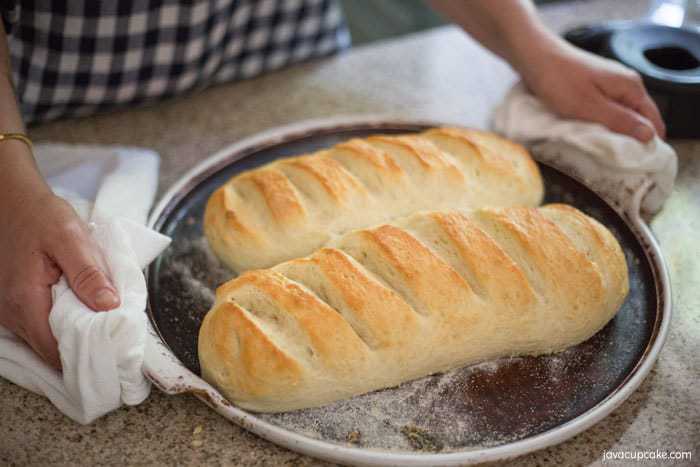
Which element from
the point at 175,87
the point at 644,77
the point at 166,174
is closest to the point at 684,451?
the point at 644,77

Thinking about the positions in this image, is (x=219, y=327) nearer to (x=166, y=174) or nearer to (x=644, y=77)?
(x=166, y=174)

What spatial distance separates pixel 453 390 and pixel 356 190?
1.39 feet

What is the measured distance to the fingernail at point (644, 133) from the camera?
1.45m

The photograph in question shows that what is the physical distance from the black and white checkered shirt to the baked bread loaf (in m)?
0.76

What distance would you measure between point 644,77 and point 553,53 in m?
0.20

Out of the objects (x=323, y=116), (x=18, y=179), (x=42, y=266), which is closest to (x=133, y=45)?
(x=323, y=116)

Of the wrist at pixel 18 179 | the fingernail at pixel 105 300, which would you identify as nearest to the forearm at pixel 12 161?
the wrist at pixel 18 179

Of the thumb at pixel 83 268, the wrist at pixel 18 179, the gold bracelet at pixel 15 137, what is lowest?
the thumb at pixel 83 268

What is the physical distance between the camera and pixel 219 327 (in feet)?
A: 3.43

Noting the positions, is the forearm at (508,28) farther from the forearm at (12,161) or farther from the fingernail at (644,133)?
the forearm at (12,161)

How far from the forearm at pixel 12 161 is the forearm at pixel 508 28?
98 cm

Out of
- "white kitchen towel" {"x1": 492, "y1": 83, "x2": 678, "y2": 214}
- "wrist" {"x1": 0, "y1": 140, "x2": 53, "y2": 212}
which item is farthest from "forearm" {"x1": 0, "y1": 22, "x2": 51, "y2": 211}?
"white kitchen towel" {"x1": 492, "y1": 83, "x2": 678, "y2": 214}

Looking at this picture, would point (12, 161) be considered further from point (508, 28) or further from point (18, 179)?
point (508, 28)

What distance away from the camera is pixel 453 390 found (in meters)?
1.08
